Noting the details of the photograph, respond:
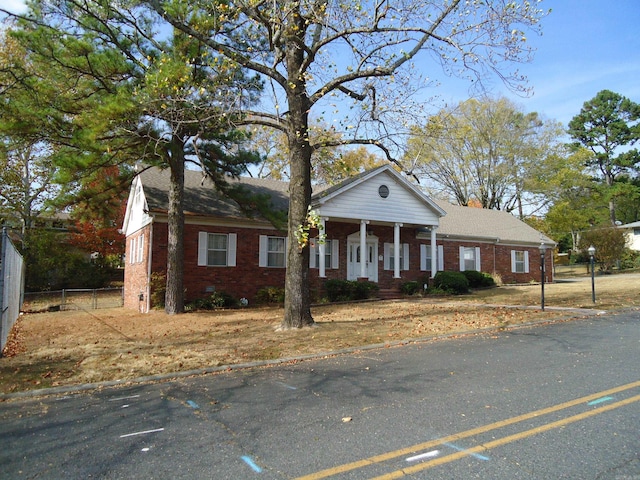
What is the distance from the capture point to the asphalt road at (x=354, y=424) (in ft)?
12.4

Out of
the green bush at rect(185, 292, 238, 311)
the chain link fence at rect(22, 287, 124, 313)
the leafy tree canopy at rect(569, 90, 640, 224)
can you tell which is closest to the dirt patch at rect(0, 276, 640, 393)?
the green bush at rect(185, 292, 238, 311)

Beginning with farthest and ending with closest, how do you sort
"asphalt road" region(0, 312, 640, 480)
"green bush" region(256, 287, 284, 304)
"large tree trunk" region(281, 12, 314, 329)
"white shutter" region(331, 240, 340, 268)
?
"white shutter" region(331, 240, 340, 268), "green bush" region(256, 287, 284, 304), "large tree trunk" region(281, 12, 314, 329), "asphalt road" region(0, 312, 640, 480)

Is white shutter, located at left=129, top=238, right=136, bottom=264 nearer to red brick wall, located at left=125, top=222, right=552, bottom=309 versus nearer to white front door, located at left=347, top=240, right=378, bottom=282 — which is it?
red brick wall, located at left=125, top=222, right=552, bottom=309

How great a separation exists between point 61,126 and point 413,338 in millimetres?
11214

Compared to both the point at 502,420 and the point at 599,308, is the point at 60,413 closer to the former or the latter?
the point at 502,420

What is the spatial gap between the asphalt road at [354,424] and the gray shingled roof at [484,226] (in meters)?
19.4

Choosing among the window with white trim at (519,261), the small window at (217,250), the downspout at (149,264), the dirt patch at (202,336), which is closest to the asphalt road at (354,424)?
the dirt patch at (202,336)

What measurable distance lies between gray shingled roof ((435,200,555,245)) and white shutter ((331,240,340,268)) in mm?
6737

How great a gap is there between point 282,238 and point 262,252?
3.96ft

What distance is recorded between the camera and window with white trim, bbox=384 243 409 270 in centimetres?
2330

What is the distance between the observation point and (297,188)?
11336 mm

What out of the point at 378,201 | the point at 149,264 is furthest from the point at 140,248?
the point at 378,201

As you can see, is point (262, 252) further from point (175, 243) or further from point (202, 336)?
point (202, 336)

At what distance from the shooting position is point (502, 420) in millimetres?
4758
